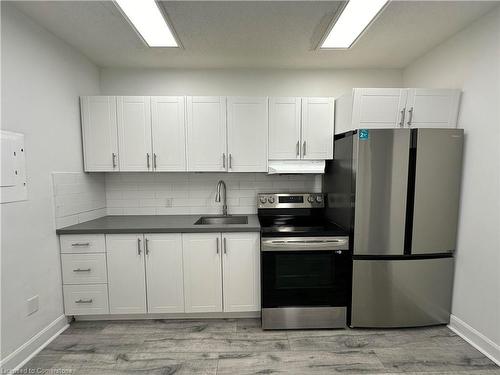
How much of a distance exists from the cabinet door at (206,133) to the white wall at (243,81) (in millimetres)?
382

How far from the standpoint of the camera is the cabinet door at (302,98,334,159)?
2482mm

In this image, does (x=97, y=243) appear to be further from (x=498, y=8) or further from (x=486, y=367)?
(x=498, y=8)

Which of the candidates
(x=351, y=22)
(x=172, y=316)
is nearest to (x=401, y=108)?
(x=351, y=22)

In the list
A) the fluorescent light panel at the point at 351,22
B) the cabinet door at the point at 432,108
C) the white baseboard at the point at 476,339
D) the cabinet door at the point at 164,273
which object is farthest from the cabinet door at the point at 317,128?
the white baseboard at the point at 476,339

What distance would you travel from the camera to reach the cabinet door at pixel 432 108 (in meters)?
2.12

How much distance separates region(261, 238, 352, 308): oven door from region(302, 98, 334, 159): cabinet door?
0.94 metres

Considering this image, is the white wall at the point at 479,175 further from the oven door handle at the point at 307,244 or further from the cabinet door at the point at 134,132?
the cabinet door at the point at 134,132

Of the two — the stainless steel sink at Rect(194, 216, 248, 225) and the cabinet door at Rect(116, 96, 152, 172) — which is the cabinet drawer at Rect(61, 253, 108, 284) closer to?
the cabinet door at Rect(116, 96, 152, 172)

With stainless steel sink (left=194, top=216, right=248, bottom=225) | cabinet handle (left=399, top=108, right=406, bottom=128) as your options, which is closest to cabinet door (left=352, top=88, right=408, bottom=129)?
cabinet handle (left=399, top=108, right=406, bottom=128)

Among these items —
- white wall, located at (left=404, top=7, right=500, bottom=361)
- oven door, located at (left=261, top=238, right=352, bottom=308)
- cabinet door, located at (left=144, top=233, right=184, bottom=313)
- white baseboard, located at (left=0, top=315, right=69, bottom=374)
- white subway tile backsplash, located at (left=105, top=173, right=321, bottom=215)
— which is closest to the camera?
white baseboard, located at (left=0, top=315, right=69, bottom=374)

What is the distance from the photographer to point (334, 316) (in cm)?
216

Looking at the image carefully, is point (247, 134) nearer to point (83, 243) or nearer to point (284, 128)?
point (284, 128)

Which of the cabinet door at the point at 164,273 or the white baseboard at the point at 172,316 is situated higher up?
the cabinet door at the point at 164,273

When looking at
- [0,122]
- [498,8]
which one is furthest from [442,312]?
[0,122]
